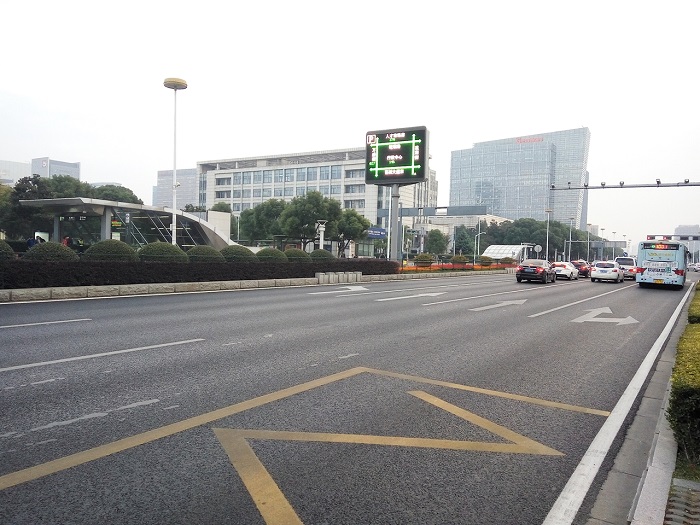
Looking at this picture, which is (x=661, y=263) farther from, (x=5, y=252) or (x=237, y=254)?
(x=5, y=252)

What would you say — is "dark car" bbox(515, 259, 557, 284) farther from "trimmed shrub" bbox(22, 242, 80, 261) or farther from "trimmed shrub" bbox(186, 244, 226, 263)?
"trimmed shrub" bbox(22, 242, 80, 261)

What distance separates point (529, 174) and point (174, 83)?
169m

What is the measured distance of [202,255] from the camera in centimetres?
2056

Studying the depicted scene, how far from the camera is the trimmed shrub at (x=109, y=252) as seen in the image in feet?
54.6

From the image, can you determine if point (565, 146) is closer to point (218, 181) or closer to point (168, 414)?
point (218, 181)

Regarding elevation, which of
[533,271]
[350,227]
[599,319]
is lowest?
[599,319]

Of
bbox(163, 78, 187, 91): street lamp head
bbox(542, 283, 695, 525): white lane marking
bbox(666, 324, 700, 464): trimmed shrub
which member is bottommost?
bbox(542, 283, 695, 525): white lane marking

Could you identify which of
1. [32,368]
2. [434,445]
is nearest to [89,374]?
[32,368]

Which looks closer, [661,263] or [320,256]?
[320,256]

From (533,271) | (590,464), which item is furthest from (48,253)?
Answer: (533,271)

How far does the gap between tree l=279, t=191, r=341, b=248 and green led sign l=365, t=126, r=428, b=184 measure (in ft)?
95.7

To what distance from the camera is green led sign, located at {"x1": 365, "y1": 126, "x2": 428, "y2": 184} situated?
Answer: 3200 cm

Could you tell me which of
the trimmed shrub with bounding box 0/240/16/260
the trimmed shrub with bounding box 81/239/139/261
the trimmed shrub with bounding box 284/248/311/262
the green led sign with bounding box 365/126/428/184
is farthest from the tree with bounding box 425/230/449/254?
the trimmed shrub with bounding box 0/240/16/260

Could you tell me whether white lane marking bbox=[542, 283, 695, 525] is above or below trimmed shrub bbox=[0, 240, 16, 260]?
below
